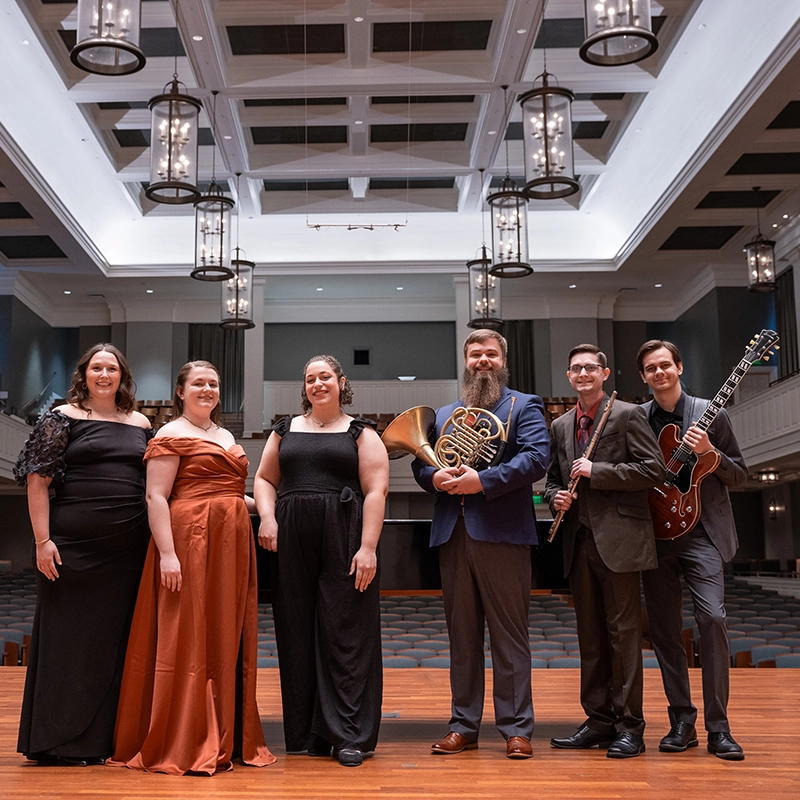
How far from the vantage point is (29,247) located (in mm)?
15016

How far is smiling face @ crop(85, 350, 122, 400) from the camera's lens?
12.1 ft

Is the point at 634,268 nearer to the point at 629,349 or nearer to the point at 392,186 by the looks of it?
the point at 629,349

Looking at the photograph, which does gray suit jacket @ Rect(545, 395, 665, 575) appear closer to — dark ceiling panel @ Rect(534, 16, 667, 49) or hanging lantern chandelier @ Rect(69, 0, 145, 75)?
hanging lantern chandelier @ Rect(69, 0, 145, 75)

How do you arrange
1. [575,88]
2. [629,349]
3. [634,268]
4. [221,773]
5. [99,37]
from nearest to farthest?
[221,773], [99,37], [575,88], [634,268], [629,349]

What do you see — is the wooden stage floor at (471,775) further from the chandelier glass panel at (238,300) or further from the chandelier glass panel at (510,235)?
the chandelier glass panel at (238,300)

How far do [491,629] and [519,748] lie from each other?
0.44 m

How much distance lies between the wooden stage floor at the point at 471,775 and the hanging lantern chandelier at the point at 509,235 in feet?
22.5

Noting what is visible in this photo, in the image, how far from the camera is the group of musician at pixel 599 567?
3.54m

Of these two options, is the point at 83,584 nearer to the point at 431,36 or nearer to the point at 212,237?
the point at 212,237

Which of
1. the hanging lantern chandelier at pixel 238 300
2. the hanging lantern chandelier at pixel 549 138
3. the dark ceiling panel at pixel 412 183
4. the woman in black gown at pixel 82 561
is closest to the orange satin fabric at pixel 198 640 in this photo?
the woman in black gown at pixel 82 561

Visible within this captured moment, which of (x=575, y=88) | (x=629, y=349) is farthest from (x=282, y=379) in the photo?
(x=575, y=88)

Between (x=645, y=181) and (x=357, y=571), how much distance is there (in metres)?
12.0

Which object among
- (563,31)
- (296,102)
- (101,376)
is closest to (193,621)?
(101,376)

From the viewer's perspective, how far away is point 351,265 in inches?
650
